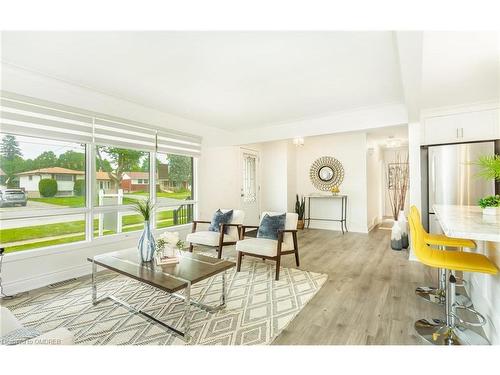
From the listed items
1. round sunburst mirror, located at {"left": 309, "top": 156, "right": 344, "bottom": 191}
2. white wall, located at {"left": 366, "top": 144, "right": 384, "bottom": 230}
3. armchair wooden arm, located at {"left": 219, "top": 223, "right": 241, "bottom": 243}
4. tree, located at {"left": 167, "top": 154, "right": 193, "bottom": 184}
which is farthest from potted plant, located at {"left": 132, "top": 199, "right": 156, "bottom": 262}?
white wall, located at {"left": 366, "top": 144, "right": 384, "bottom": 230}

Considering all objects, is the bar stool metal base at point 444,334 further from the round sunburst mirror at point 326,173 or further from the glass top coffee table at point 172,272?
the round sunburst mirror at point 326,173

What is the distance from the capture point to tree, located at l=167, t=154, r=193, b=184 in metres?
4.56

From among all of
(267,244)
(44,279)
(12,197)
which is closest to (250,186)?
(267,244)

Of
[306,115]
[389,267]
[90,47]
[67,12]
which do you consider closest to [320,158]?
[306,115]

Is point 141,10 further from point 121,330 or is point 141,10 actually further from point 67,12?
point 121,330

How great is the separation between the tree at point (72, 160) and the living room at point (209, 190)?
2 centimetres

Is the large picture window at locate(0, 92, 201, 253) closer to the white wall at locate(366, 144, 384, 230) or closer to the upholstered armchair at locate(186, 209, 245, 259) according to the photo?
the upholstered armchair at locate(186, 209, 245, 259)

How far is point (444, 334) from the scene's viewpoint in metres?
1.89

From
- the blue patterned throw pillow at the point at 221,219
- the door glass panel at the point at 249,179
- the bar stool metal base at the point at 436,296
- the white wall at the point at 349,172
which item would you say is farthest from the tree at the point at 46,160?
the white wall at the point at 349,172

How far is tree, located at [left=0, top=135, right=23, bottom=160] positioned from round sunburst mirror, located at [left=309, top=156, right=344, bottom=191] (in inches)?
235

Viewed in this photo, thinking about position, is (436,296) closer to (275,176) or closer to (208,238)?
(208,238)

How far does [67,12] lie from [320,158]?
20.1 feet

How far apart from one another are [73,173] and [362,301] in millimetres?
3821

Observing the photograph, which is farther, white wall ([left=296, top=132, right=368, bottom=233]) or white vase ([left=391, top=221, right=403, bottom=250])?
white wall ([left=296, top=132, right=368, bottom=233])
